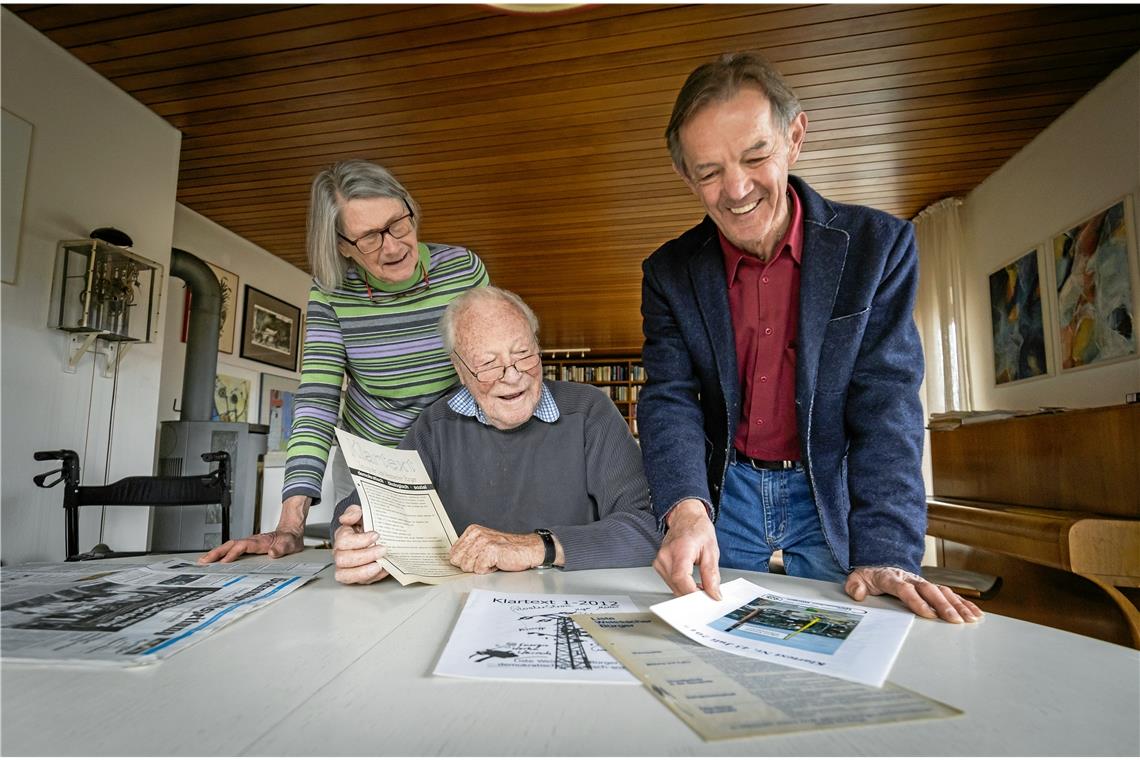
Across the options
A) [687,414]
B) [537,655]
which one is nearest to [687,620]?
[537,655]

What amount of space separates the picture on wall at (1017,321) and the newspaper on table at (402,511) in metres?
3.41

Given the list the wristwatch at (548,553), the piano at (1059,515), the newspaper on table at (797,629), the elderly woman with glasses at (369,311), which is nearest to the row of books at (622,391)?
the piano at (1059,515)

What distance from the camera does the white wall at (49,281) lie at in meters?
2.48

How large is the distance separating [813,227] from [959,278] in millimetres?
3553

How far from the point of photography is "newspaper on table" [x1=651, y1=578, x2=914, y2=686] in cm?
60

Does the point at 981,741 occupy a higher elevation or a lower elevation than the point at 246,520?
higher

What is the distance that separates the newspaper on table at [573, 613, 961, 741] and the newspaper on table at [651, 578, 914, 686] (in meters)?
0.03

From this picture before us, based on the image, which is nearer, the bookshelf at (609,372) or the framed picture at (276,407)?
the framed picture at (276,407)

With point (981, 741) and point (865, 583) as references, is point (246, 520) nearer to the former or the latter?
point (865, 583)

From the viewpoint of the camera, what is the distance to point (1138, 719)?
48 cm

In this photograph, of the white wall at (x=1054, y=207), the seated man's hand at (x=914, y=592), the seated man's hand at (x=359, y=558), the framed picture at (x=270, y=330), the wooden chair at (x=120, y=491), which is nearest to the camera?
the seated man's hand at (x=914, y=592)

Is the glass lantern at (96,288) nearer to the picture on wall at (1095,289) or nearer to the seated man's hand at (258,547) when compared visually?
the seated man's hand at (258,547)

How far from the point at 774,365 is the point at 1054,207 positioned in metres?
2.94

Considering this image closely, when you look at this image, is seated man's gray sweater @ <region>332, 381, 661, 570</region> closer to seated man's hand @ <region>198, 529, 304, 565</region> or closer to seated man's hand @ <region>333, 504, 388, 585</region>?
seated man's hand @ <region>198, 529, 304, 565</region>
